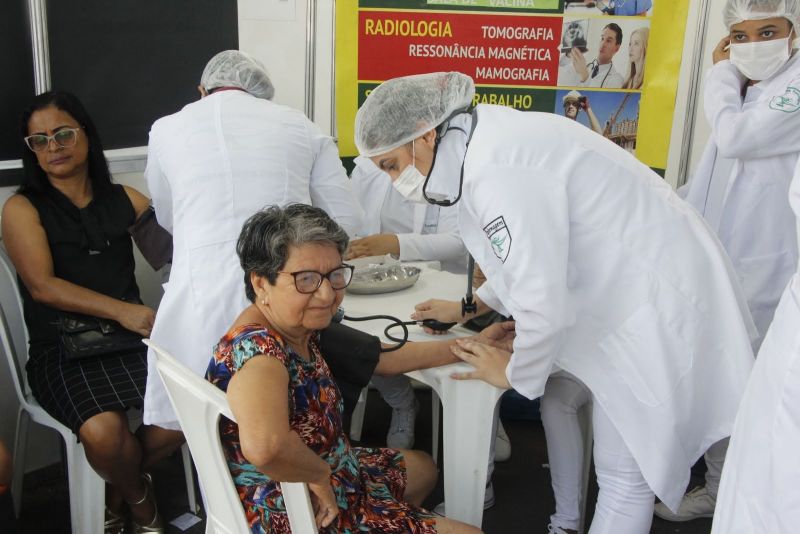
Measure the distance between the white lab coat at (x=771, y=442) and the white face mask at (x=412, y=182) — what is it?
31.4 inches

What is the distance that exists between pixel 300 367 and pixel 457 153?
59 cm

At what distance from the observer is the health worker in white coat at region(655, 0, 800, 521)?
2.15 metres

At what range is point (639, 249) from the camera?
1.46 m

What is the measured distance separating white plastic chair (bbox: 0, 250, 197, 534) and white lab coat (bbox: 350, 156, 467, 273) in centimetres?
105

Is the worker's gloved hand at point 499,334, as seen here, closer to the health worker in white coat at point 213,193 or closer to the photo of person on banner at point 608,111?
the health worker in white coat at point 213,193

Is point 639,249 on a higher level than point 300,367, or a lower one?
higher

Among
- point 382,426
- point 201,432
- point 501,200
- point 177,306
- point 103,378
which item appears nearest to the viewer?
point 201,432

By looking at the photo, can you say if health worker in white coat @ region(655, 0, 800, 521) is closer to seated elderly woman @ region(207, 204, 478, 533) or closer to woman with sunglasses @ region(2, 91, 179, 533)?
seated elderly woman @ region(207, 204, 478, 533)

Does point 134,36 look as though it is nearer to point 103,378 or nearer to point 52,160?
point 52,160

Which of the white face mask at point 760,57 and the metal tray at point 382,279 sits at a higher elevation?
the white face mask at point 760,57

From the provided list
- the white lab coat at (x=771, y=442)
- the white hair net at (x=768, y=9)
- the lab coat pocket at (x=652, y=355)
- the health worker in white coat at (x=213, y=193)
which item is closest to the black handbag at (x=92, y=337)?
the health worker in white coat at (x=213, y=193)

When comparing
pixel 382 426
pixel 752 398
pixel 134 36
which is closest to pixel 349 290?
pixel 382 426

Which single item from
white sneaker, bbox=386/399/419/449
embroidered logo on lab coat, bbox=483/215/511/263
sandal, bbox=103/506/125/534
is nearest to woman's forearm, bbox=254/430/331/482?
embroidered logo on lab coat, bbox=483/215/511/263

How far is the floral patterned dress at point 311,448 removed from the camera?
1.30m
